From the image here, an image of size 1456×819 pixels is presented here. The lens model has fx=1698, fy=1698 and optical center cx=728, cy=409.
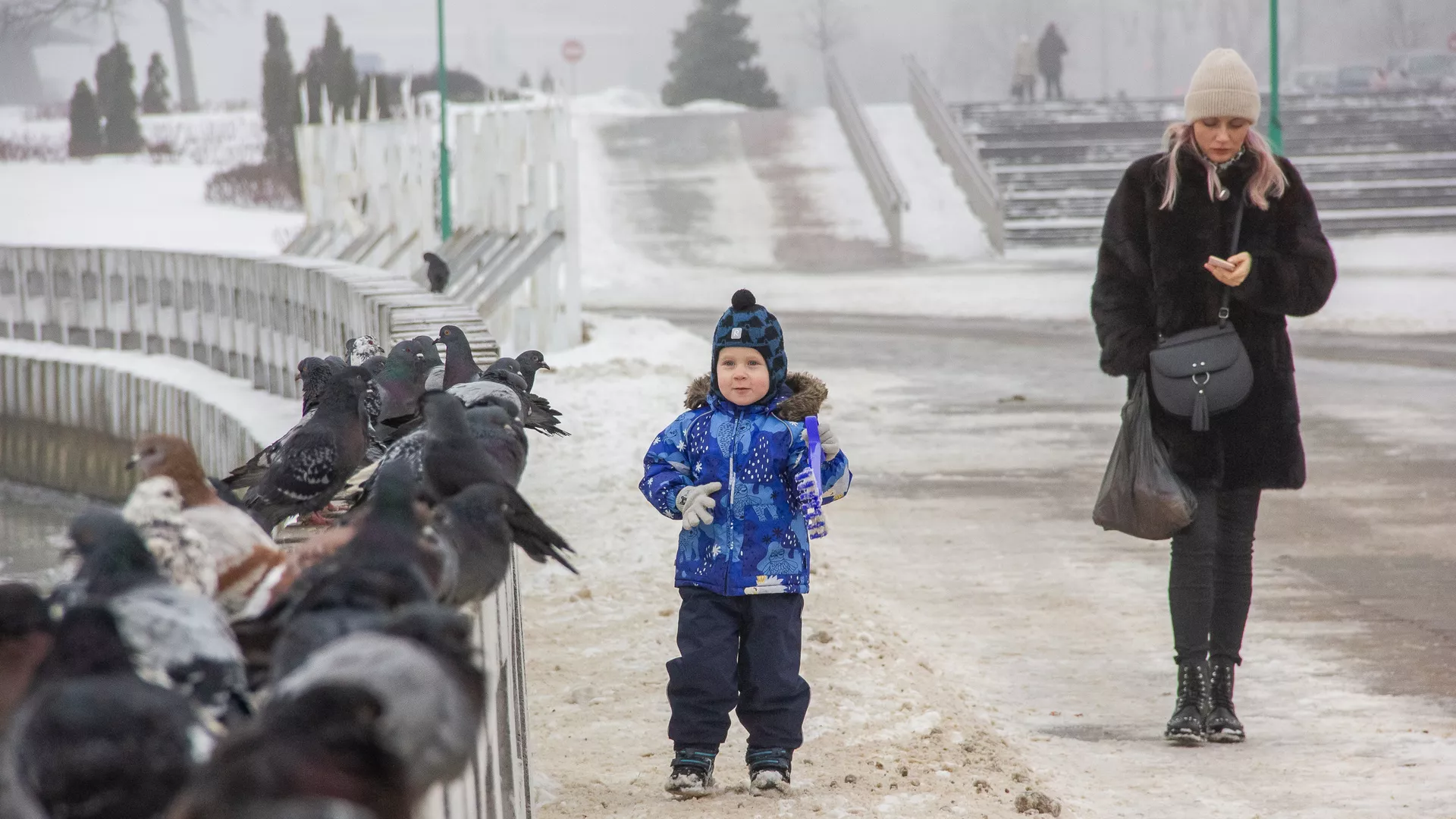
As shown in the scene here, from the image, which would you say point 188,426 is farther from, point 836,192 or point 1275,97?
point 836,192

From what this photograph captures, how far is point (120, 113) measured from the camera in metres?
42.4

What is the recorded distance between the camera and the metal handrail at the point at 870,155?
1153 inches

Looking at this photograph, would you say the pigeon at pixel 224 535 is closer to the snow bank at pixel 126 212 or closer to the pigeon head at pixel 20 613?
the pigeon head at pixel 20 613

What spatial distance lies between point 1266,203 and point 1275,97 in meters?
21.8

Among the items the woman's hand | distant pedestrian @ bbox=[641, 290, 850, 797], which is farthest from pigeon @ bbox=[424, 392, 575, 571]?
the woman's hand

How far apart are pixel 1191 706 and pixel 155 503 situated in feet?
11.9

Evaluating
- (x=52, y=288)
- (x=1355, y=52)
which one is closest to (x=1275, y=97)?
(x=52, y=288)

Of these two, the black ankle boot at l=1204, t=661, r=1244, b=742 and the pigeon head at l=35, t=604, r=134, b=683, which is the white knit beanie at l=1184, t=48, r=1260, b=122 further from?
the pigeon head at l=35, t=604, r=134, b=683

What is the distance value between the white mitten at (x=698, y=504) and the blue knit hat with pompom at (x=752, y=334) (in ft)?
1.08

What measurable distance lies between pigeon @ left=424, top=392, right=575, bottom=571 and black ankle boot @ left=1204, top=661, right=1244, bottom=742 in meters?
2.74

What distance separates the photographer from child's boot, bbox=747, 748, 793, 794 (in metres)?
4.47

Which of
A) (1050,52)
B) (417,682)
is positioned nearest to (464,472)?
(417,682)

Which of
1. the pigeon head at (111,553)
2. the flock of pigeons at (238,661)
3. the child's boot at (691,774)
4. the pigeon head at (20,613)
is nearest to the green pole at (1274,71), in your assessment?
the child's boot at (691,774)

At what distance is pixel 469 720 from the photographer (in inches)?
68.4
